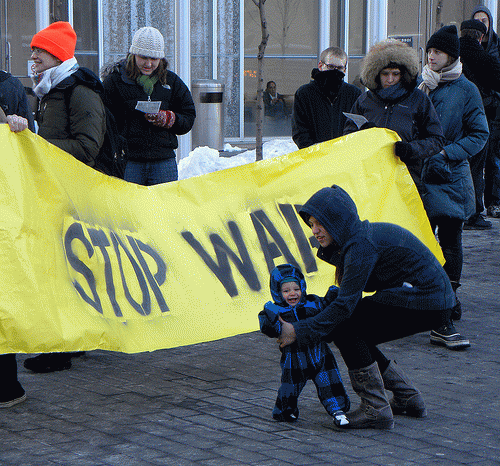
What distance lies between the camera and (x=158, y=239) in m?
5.61

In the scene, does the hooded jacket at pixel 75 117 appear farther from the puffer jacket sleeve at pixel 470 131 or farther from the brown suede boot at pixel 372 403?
the puffer jacket sleeve at pixel 470 131

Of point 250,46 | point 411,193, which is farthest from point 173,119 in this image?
point 250,46

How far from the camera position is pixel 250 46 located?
1623 centimetres

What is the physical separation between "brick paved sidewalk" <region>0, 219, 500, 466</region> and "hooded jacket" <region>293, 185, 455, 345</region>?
1.75ft

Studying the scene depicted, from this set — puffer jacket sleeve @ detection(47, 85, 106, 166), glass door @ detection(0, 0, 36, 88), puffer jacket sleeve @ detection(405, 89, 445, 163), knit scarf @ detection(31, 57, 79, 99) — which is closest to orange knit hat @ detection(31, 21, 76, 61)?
knit scarf @ detection(31, 57, 79, 99)

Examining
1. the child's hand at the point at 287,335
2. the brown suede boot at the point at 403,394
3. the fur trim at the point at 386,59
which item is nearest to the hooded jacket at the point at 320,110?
the fur trim at the point at 386,59

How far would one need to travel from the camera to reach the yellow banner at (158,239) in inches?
188

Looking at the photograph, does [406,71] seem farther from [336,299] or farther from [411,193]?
[336,299]

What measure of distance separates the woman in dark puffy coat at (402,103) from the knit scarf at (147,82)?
4.98 feet

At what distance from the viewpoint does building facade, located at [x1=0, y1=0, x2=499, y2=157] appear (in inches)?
574

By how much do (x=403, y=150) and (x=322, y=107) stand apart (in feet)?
3.93

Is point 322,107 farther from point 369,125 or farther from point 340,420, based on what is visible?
point 340,420

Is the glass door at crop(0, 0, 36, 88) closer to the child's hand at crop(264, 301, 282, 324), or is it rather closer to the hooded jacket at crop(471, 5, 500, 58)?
the hooded jacket at crop(471, 5, 500, 58)

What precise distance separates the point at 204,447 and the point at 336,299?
914mm
